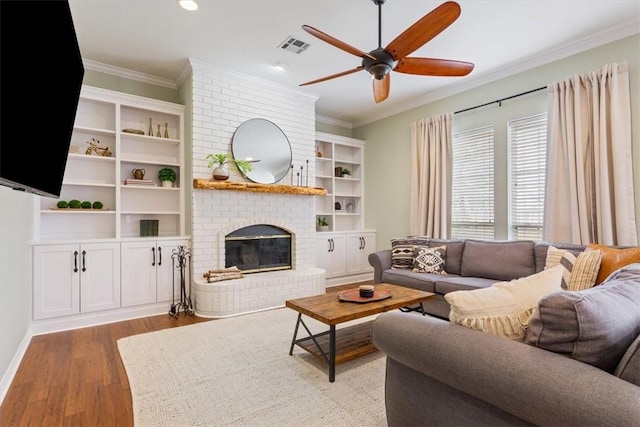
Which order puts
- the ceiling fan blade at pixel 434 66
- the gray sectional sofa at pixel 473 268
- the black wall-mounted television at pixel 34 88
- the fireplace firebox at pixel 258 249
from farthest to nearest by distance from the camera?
the fireplace firebox at pixel 258 249
the gray sectional sofa at pixel 473 268
the ceiling fan blade at pixel 434 66
the black wall-mounted television at pixel 34 88

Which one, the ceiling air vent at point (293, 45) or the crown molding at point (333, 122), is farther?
the crown molding at point (333, 122)

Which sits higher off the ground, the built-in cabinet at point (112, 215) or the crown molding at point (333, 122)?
the crown molding at point (333, 122)

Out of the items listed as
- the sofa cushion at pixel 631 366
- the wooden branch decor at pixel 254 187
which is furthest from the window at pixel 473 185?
the sofa cushion at pixel 631 366

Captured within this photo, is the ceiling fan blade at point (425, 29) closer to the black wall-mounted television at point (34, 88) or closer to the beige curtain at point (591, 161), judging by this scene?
the black wall-mounted television at point (34, 88)

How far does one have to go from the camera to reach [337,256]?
5520 millimetres

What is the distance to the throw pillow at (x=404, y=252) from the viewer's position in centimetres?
412

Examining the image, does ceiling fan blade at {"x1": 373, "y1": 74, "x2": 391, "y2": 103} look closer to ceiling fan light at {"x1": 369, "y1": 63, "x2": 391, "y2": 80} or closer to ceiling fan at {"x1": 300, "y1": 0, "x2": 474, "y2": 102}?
ceiling fan at {"x1": 300, "y1": 0, "x2": 474, "y2": 102}

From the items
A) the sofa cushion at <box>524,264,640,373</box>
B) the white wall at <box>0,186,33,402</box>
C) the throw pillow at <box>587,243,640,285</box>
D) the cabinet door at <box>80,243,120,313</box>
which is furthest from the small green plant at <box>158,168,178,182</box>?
the throw pillow at <box>587,243,640,285</box>

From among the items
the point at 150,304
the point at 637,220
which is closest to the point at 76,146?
the point at 150,304

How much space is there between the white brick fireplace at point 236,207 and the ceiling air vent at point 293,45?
95cm

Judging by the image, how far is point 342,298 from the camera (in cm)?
261

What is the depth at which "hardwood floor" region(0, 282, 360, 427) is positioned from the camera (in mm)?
1871

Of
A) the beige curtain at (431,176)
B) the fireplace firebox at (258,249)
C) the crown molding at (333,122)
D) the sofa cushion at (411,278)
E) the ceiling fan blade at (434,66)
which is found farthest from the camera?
the crown molding at (333,122)

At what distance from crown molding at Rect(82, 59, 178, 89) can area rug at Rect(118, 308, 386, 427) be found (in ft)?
10.3
